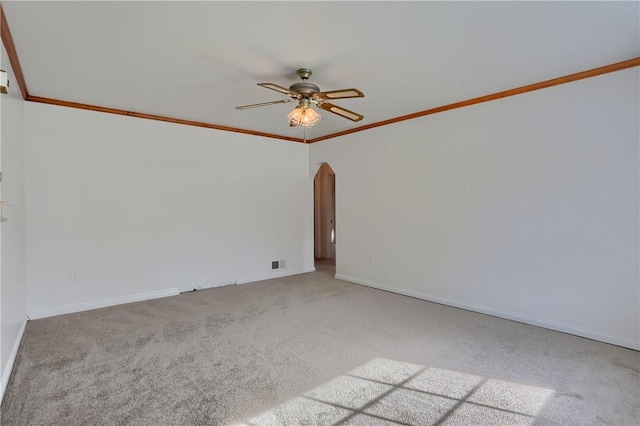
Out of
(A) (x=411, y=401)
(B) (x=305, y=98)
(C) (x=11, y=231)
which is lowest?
(A) (x=411, y=401)

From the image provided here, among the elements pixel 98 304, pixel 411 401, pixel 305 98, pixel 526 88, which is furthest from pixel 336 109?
pixel 98 304

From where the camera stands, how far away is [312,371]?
8.00 feet

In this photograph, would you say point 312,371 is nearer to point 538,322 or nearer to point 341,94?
point 341,94

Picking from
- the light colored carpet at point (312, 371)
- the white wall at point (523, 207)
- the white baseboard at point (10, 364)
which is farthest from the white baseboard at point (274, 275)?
the white baseboard at point (10, 364)

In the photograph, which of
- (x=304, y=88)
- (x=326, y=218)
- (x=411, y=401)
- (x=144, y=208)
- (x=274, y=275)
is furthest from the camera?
(x=326, y=218)

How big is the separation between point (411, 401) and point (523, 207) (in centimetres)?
247

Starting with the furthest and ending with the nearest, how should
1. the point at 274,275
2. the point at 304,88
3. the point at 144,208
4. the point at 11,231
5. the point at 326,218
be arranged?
the point at 326,218, the point at 274,275, the point at 144,208, the point at 304,88, the point at 11,231

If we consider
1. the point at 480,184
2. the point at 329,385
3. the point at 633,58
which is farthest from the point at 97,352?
the point at 633,58

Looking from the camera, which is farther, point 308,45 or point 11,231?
point 11,231

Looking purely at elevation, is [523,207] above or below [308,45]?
A: below

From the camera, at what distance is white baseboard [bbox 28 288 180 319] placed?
361 cm

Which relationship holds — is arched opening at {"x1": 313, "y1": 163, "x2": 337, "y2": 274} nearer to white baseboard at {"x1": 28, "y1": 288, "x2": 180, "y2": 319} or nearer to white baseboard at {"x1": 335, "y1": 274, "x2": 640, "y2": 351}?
white baseboard at {"x1": 335, "y1": 274, "x2": 640, "y2": 351}

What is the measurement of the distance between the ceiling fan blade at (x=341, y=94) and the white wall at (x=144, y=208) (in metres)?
2.68

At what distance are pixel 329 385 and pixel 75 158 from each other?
156 inches
